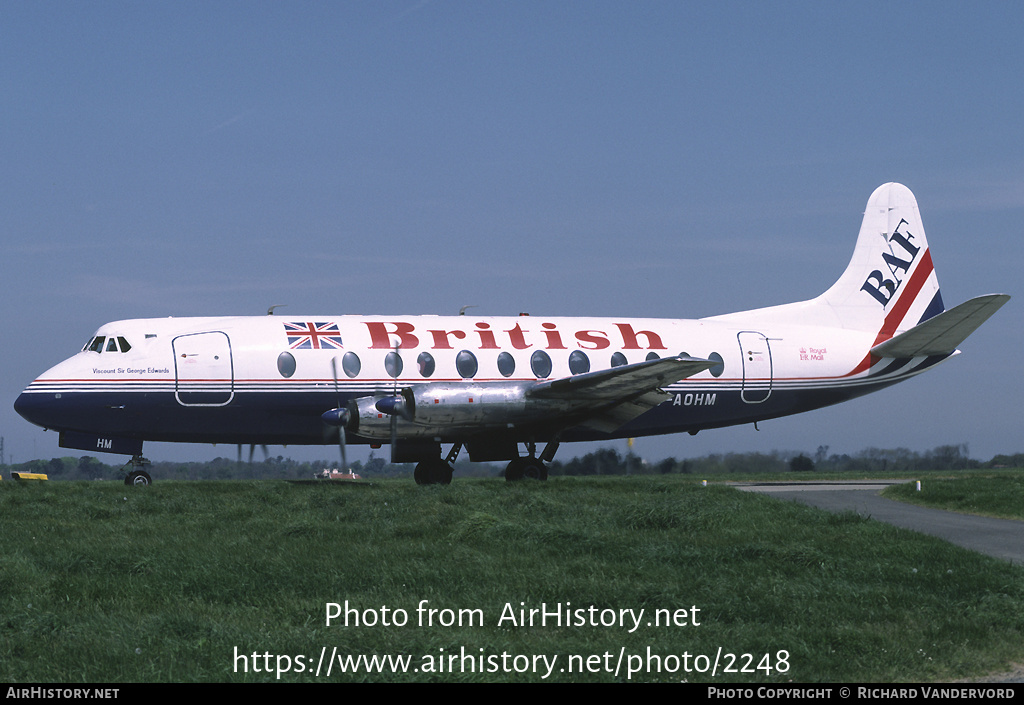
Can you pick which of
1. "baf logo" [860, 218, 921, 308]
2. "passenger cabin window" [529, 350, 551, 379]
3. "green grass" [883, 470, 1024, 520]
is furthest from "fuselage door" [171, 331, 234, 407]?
"baf logo" [860, 218, 921, 308]

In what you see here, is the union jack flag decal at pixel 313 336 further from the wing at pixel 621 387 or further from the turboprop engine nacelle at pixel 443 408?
the wing at pixel 621 387

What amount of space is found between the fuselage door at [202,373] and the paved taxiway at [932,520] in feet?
48.3

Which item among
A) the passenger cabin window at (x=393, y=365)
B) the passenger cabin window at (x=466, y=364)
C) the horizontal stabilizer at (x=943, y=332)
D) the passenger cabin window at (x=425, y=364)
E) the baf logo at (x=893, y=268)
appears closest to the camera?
the passenger cabin window at (x=393, y=365)

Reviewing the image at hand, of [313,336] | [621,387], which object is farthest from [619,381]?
[313,336]

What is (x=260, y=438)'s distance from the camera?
26.9 m

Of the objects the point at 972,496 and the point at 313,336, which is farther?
the point at 313,336

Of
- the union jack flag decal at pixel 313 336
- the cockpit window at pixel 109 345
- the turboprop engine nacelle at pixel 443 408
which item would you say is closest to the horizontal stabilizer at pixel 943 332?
the turboprop engine nacelle at pixel 443 408

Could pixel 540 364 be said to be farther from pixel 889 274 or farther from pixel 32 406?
pixel 889 274

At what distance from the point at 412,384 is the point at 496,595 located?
53.0ft

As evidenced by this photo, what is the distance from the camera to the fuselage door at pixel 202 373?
26109mm

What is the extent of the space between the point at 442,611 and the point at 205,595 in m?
2.92

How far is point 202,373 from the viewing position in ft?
85.9

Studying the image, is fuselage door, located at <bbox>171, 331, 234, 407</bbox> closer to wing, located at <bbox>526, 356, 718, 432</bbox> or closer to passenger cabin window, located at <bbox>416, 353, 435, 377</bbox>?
passenger cabin window, located at <bbox>416, 353, 435, 377</bbox>

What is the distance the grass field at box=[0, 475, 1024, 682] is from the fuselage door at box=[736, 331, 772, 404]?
1277cm
